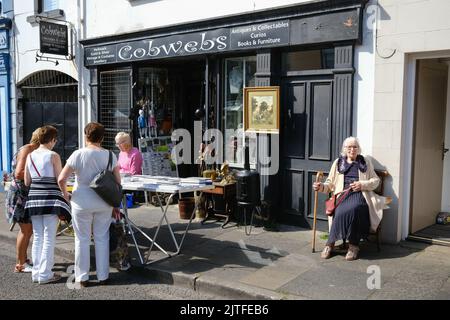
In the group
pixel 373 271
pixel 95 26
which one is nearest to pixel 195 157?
pixel 95 26

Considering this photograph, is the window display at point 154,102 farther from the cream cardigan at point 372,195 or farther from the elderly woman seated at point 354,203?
the cream cardigan at point 372,195

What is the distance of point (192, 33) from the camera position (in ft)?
26.5

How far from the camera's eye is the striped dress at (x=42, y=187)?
5.34m

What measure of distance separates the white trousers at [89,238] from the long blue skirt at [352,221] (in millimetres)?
2575

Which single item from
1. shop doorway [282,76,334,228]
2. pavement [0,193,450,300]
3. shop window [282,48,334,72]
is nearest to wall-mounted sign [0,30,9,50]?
pavement [0,193,450,300]

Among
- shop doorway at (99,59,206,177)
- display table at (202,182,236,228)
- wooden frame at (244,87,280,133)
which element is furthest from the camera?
shop doorway at (99,59,206,177)

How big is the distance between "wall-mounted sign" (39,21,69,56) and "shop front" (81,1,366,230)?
1.16m

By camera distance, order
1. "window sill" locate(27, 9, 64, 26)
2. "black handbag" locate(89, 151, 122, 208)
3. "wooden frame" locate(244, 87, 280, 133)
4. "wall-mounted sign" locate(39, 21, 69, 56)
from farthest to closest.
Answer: "window sill" locate(27, 9, 64, 26) < "wall-mounted sign" locate(39, 21, 69, 56) < "wooden frame" locate(244, 87, 280, 133) < "black handbag" locate(89, 151, 122, 208)

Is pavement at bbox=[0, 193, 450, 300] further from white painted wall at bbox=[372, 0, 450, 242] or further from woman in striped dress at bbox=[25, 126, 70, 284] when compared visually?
woman in striped dress at bbox=[25, 126, 70, 284]

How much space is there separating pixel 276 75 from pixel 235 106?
3.51 feet

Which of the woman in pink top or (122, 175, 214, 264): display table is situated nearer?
(122, 175, 214, 264): display table

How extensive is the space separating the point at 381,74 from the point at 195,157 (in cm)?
422

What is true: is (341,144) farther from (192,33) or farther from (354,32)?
(192,33)

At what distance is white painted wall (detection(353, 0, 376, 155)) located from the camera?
A: 623 cm
